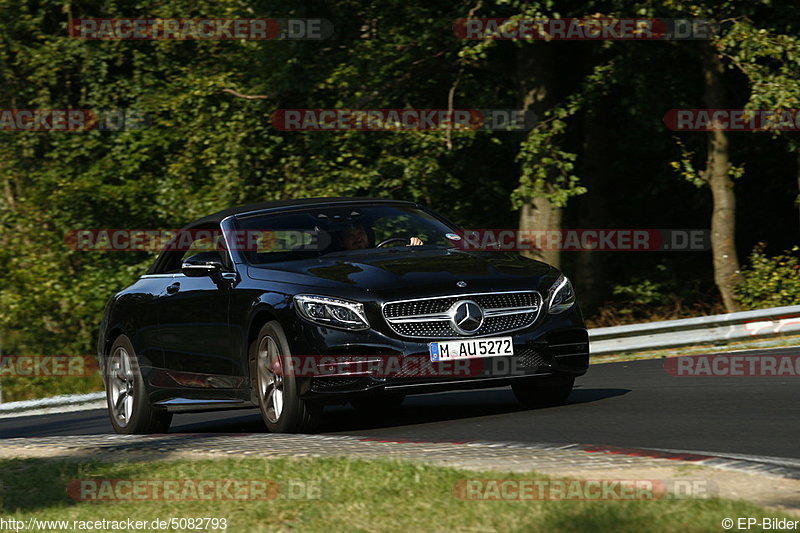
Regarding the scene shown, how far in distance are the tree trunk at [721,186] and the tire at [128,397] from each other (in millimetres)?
11882

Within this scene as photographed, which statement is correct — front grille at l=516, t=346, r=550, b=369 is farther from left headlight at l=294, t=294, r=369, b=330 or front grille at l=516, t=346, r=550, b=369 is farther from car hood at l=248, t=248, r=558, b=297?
left headlight at l=294, t=294, r=369, b=330

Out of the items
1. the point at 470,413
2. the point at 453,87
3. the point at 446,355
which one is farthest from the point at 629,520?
the point at 453,87

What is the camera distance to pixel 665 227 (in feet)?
84.8

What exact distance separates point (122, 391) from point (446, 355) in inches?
138

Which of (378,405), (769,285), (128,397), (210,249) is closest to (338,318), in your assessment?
(210,249)

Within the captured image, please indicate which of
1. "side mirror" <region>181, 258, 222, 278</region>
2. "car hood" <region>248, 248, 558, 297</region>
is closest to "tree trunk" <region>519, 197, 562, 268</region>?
"car hood" <region>248, 248, 558, 297</region>

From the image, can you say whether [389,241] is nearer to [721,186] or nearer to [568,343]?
[568,343]

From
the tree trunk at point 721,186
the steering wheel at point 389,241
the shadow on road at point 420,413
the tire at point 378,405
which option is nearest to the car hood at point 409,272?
the steering wheel at point 389,241

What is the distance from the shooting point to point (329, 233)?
9828 mm

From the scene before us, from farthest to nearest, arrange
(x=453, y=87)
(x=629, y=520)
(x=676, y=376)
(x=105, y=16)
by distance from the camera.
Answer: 1. (x=105, y=16)
2. (x=453, y=87)
3. (x=676, y=376)
4. (x=629, y=520)

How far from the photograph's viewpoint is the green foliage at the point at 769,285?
19422 millimetres

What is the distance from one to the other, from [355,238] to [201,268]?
1.11m

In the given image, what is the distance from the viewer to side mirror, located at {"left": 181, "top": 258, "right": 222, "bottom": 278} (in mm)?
9711

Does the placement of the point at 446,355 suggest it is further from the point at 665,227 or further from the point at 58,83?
the point at 58,83
